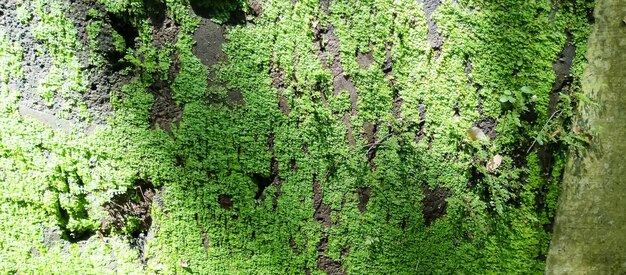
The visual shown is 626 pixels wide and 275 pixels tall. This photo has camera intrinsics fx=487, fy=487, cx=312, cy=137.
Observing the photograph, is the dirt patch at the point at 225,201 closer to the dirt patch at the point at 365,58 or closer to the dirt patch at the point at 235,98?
the dirt patch at the point at 235,98

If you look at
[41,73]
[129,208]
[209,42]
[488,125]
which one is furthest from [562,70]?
[41,73]

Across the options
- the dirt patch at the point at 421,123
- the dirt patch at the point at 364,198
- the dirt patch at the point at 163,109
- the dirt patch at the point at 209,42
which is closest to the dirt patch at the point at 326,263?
the dirt patch at the point at 364,198

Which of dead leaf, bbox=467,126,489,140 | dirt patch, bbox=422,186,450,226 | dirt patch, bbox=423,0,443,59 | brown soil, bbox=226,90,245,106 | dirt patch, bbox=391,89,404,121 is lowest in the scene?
dirt patch, bbox=422,186,450,226

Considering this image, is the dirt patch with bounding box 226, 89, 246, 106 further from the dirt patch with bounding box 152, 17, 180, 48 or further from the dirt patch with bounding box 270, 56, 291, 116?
the dirt patch with bounding box 152, 17, 180, 48

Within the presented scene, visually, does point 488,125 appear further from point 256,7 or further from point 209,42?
point 209,42

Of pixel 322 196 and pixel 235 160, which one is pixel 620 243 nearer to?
pixel 322 196

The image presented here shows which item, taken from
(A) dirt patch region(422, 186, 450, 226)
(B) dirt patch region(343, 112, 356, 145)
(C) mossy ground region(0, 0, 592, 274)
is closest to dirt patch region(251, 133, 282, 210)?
(C) mossy ground region(0, 0, 592, 274)
